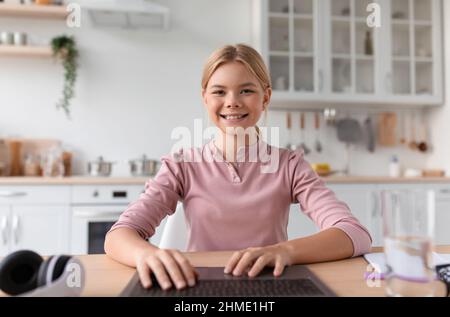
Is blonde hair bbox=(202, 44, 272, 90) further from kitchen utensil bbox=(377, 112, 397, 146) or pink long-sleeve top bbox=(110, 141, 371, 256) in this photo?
kitchen utensil bbox=(377, 112, 397, 146)

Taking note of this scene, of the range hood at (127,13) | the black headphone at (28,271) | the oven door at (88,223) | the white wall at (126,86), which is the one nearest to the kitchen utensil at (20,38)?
the white wall at (126,86)

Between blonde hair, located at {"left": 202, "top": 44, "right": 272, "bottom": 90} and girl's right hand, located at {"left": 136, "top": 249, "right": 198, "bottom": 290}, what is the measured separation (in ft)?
1.80

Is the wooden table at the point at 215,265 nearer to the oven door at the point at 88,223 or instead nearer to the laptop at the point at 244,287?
the laptop at the point at 244,287

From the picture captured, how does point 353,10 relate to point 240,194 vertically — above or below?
above

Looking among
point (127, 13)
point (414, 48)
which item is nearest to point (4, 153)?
point (127, 13)

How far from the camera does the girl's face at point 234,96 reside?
100cm

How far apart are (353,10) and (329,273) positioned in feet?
8.51

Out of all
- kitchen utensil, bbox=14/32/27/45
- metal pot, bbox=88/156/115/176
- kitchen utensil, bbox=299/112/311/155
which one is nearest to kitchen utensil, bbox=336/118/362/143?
kitchen utensil, bbox=299/112/311/155

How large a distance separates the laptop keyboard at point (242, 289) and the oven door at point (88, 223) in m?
1.75

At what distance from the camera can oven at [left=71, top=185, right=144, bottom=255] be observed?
7.31 ft

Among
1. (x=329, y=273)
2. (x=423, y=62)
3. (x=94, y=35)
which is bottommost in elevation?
(x=329, y=273)
